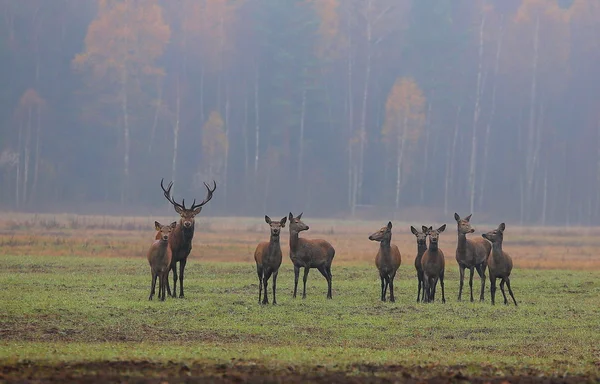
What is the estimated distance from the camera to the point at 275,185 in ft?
A: 239

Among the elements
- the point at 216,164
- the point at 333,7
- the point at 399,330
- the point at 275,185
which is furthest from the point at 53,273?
the point at 333,7

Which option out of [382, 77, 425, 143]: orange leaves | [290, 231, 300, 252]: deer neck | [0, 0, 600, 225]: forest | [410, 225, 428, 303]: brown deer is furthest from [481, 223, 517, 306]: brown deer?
[382, 77, 425, 143]: orange leaves

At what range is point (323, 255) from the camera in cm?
2517

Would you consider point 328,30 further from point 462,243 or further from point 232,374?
point 232,374

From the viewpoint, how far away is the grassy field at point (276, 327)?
13297 millimetres

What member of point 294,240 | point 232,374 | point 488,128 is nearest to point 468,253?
point 294,240

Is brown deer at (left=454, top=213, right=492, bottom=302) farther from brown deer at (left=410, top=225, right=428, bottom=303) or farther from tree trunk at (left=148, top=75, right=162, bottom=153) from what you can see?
tree trunk at (left=148, top=75, right=162, bottom=153)

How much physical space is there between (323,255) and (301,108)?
5177 centimetres

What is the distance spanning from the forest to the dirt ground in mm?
52858

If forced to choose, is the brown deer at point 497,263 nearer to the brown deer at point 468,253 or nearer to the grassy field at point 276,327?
the brown deer at point 468,253

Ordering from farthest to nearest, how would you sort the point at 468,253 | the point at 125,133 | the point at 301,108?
1. the point at 301,108
2. the point at 125,133
3. the point at 468,253

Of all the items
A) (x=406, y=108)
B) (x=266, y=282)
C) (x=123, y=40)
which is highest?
(x=123, y=40)

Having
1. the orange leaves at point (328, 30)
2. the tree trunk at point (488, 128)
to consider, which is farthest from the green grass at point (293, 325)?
the orange leaves at point (328, 30)

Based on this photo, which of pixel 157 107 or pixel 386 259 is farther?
pixel 157 107
